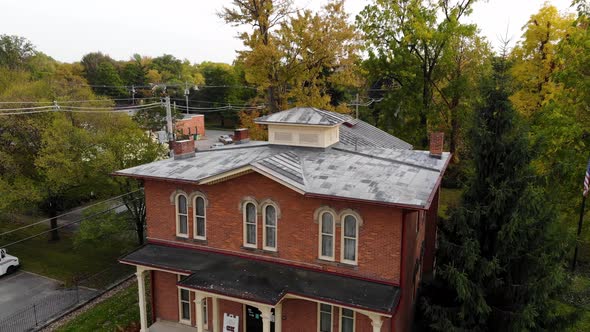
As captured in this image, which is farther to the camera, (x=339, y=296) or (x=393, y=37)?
(x=393, y=37)

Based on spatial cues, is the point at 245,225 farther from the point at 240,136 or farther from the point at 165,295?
the point at 240,136

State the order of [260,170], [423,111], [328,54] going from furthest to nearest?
[423,111], [328,54], [260,170]

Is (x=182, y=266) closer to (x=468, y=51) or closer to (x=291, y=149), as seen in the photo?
(x=291, y=149)

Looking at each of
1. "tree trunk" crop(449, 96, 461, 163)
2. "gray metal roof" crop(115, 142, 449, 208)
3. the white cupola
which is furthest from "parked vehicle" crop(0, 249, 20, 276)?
"tree trunk" crop(449, 96, 461, 163)

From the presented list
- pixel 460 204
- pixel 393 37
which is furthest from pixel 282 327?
pixel 393 37

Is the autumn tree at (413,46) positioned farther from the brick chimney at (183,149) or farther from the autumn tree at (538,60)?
the brick chimney at (183,149)

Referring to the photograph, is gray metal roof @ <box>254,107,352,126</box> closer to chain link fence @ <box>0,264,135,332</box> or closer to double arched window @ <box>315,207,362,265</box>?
double arched window @ <box>315,207,362,265</box>
